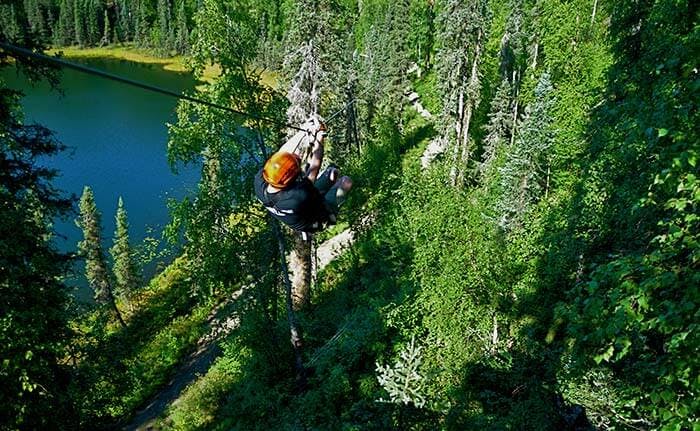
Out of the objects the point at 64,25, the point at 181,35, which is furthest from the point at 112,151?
the point at 64,25

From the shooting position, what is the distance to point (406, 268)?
52.8ft

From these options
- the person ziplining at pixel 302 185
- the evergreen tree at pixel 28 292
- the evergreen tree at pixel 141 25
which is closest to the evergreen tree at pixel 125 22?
the evergreen tree at pixel 141 25

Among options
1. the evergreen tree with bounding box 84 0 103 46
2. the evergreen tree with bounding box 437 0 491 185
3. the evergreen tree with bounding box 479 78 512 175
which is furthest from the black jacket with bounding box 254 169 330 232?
the evergreen tree with bounding box 84 0 103 46

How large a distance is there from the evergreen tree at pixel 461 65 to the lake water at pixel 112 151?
18115mm

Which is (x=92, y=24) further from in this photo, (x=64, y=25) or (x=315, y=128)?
(x=315, y=128)

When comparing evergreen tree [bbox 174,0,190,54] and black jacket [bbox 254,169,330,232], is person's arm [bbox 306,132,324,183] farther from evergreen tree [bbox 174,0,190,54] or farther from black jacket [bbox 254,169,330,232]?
evergreen tree [bbox 174,0,190,54]

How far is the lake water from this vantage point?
43219 millimetres

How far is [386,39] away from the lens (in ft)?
190

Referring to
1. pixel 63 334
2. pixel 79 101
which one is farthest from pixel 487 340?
pixel 79 101

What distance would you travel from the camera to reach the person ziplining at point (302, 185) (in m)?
6.15

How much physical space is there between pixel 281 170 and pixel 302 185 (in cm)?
46

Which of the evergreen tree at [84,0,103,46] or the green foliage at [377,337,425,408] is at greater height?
the green foliage at [377,337,425,408]

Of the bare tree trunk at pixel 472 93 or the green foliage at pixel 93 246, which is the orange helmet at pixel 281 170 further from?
the green foliage at pixel 93 246

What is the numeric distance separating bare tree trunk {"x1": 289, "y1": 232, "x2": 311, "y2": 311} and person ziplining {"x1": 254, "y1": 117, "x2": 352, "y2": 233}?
996 cm
